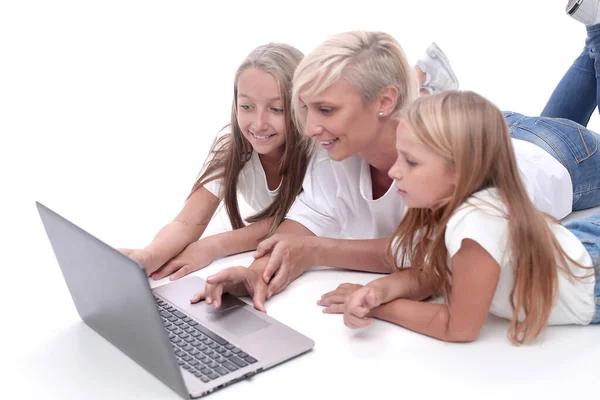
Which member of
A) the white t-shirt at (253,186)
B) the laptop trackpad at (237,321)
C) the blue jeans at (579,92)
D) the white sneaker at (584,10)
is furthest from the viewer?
the blue jeans at (579,92)

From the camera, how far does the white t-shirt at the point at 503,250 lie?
141cm

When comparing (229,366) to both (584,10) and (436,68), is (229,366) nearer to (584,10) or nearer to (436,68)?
(436,68)

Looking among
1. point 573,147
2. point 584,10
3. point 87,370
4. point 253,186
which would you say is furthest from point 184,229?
point 584,10

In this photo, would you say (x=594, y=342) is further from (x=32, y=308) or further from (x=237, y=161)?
(x=32, y=308)

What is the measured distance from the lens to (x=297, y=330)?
1.56 m

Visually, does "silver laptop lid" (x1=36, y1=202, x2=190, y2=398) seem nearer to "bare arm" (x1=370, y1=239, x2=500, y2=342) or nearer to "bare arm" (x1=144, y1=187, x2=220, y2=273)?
"bare arm" (x1=144, y1=187, x2=220, y2=273)

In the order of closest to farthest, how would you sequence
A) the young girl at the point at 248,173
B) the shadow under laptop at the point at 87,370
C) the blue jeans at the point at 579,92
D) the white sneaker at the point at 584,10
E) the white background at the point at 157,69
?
the shadow under laptop at the point at 87,370, the young girl at the point at 248,173, the white sneaker at the point at 584,10, the blue jeans at the point at 579,92, the white background at the point at 157,69

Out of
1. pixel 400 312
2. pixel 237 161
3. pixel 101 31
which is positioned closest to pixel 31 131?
pixel 101 31

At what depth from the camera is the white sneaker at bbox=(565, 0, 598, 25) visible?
2.23 meters

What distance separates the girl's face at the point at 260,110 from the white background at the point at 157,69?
0.58 m

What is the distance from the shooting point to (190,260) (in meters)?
1.88

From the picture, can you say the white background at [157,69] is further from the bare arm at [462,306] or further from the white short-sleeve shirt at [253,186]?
the bare arm at [462,306]

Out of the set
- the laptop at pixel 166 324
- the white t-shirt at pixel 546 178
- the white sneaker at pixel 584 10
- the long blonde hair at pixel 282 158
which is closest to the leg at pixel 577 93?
the white sneaker at pixel 584 10

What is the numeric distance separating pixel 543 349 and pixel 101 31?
272 centimetres
